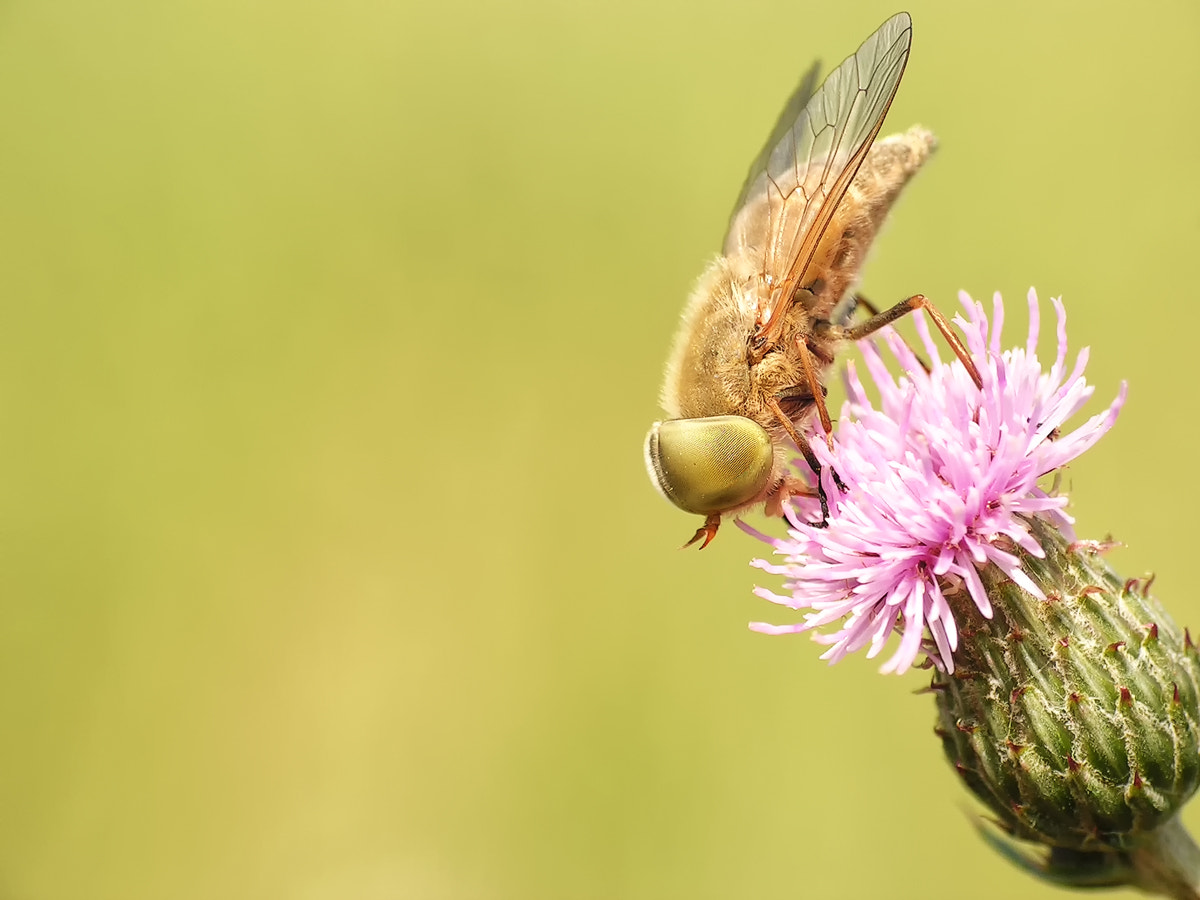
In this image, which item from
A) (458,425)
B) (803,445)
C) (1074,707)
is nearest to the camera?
(1074,707)

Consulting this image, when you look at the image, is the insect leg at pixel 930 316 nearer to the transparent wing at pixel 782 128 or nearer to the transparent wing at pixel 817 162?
the transparent wing at pixel 817 162

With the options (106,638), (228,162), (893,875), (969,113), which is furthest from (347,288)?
(893,875)

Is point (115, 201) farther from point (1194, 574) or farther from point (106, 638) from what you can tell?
point (1194, 574)

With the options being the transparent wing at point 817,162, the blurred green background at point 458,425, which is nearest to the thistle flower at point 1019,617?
the transparent wing at point 817,162

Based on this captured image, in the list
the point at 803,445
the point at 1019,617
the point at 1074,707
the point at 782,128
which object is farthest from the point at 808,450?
the point at 782,128

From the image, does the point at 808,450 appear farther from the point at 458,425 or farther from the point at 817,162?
the point at 458,425
